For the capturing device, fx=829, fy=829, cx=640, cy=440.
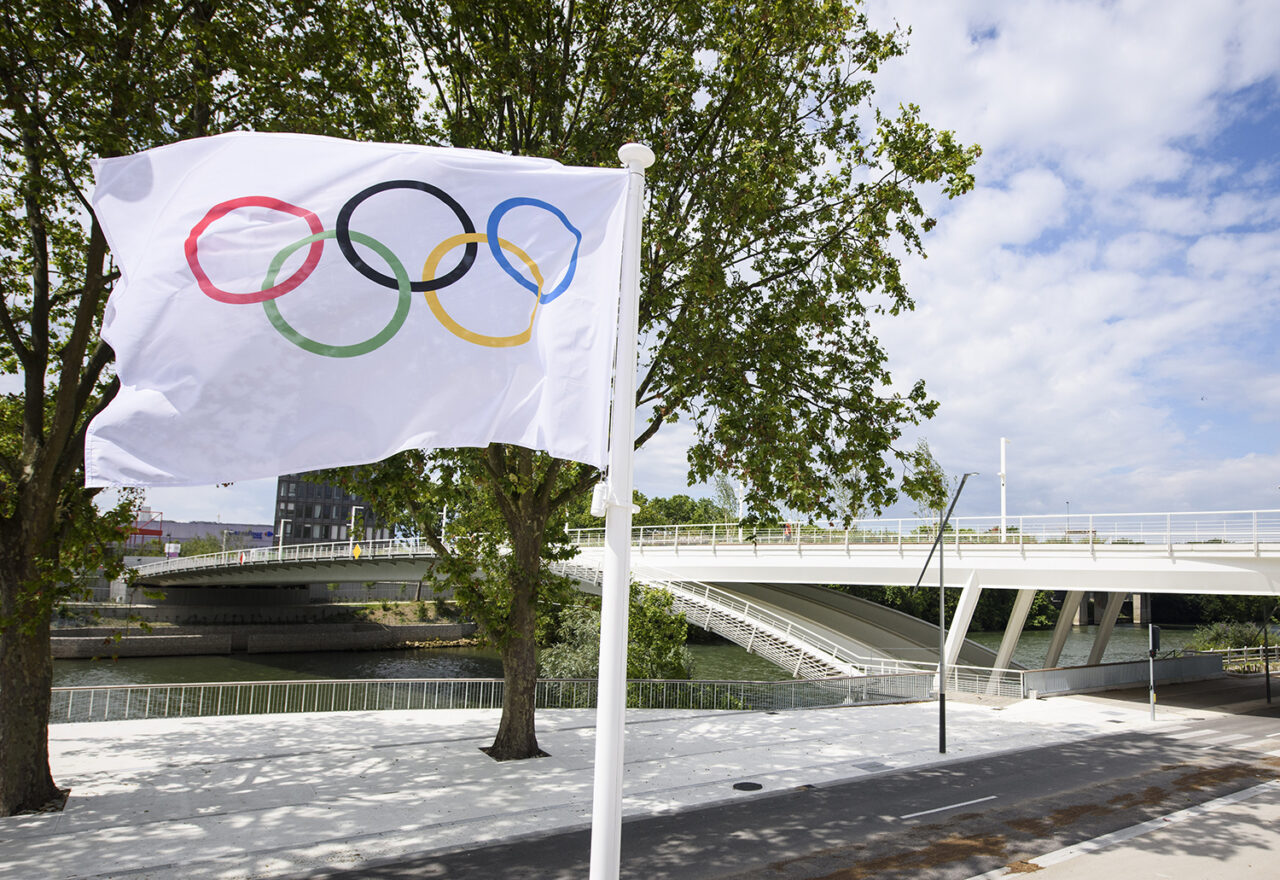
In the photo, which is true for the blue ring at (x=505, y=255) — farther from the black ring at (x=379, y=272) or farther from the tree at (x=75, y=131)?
the tree at (x=75, y=131)

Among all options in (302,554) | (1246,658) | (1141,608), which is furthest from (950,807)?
(1141,608)

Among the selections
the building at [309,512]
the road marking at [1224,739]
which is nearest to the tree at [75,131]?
the road marking at [1224,739]

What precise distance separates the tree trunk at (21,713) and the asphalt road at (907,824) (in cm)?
567

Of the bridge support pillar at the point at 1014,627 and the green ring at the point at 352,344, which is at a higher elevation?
the green ring at the point at 352,344

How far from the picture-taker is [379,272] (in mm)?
5254

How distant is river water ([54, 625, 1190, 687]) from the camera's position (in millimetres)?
42156

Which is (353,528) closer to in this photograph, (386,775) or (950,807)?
(386,775)

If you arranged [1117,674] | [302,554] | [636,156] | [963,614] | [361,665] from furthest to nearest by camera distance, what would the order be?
[302,554] → [361,665] → [963,614] → [1117,674] → [636,156]

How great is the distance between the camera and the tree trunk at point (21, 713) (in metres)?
12.2

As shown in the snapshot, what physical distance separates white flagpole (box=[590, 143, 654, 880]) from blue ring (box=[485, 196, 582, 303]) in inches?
15.3

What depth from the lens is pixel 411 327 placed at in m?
5.24

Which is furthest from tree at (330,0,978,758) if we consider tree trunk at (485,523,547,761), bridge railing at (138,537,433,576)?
bridge railing at (138,537,433,576)

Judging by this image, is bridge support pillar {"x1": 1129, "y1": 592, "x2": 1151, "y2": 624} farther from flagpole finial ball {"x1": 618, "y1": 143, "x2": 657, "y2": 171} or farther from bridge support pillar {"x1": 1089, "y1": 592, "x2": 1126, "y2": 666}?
flagpole finial ball {"x1": 618, "y1": 143, "x2": 657, "y2": 171}

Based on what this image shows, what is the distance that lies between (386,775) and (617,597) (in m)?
11.7
